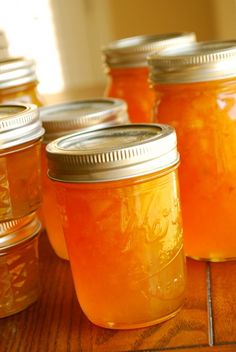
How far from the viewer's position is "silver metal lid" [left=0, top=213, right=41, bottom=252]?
813 mm

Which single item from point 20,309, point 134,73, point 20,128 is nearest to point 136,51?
point 134,73

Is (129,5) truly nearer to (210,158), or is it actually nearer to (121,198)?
(210,158)

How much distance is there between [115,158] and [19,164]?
0.16 metres

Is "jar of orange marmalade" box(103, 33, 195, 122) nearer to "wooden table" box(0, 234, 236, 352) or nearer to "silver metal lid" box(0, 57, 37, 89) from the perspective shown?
"silver metal lid" box(0, 57, 37, 89)

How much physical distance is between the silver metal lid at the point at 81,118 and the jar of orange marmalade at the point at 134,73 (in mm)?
84

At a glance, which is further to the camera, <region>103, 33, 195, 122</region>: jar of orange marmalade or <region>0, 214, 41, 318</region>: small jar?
<region>103, 33, 195, 122</region>: jar of orange marmalade

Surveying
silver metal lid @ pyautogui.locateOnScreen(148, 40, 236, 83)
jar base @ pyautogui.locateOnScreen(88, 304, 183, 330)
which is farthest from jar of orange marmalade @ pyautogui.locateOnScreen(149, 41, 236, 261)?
jar base @ pyautogui.locateOnScreen(88, 304, 183, 330)

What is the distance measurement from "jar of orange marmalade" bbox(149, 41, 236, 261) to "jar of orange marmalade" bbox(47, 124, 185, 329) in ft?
0.28

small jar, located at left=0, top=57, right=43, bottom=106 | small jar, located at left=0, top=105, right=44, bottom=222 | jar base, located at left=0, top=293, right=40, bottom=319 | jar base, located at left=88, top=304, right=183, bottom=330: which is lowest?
jar base, located at left=0, top=293, right=40, bottom=319

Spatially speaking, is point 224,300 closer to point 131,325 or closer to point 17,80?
point 131,325

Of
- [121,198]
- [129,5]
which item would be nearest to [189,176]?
[121,198]

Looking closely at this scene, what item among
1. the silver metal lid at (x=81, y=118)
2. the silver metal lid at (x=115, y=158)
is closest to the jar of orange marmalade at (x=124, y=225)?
the silver metal lid at (x=115, y=158)

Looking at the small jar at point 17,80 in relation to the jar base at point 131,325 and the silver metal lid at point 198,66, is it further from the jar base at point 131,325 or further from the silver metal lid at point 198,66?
the jar base at point 131,325

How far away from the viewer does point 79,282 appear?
29.8 inches
